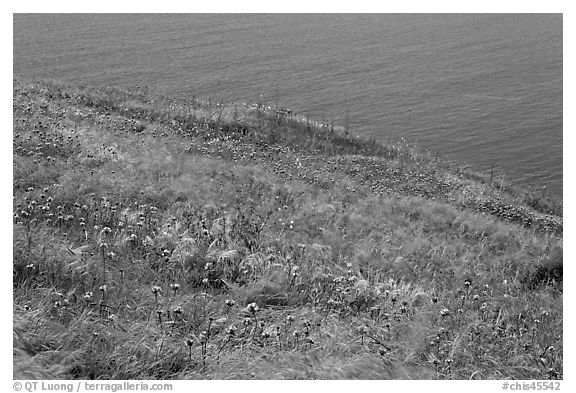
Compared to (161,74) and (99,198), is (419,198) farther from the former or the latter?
(161,74)

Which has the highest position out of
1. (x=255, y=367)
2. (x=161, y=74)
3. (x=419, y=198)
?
(x=161, y=74)

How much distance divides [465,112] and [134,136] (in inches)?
786

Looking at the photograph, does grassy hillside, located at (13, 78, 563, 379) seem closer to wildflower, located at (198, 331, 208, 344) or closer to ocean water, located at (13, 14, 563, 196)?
wildflower, located at (198, 331, 208, 344)

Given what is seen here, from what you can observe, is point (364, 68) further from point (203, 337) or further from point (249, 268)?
→ point (203, 337)

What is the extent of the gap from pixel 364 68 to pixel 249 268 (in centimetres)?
2935

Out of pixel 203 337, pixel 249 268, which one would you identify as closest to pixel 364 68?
pixel 249 268

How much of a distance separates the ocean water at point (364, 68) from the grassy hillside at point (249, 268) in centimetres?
950

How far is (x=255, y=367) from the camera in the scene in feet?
18.6

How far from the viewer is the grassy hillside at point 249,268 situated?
5812 mm

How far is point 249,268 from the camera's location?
328 inches

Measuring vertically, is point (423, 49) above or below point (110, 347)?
above

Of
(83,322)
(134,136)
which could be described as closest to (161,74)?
(134,136)

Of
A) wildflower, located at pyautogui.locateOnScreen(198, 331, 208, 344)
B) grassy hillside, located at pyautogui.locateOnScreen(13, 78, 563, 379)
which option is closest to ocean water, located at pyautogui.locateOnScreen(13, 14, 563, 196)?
grassy hillside, located at pyautogui.locateOnScreen(13, 78, 563, 379)

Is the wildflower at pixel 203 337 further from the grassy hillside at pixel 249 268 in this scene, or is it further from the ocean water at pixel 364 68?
the ocean water at pixel 364 68
